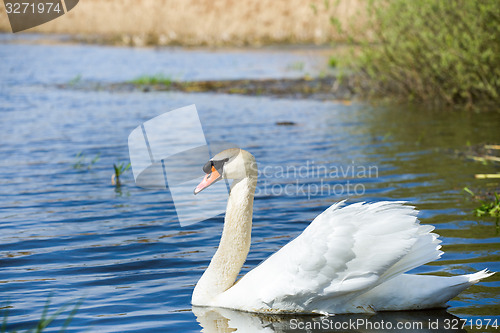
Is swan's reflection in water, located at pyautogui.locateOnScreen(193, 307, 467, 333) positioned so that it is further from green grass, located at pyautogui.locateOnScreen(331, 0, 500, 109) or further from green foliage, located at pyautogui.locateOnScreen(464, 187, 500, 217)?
green grass, located at pyautogui.locateOnScreen(331, 0, 500, 109)

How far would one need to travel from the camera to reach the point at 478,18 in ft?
48.6

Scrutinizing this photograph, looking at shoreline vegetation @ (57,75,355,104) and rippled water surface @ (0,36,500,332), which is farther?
shoreline vegetation @ (57,75,355,104)

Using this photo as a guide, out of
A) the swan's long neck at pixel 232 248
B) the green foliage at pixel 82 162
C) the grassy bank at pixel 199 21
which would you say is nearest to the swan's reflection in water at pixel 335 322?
the swan's long neck at pixel 232 248

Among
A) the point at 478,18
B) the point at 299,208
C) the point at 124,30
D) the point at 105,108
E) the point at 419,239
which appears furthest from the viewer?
the point at 124,30

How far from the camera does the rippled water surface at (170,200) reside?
5.87 m

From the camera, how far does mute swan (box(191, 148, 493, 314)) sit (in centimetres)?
521

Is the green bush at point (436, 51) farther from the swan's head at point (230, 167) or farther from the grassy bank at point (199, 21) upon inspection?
the grassy bank at point (199, 21)

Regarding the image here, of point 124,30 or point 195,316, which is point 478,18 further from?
point 124,30

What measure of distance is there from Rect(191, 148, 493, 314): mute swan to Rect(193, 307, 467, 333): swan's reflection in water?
0.06m

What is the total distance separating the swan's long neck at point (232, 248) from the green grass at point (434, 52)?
948 centimetres

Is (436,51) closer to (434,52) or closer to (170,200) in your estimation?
(434,52)

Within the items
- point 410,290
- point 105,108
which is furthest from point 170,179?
point 105,108

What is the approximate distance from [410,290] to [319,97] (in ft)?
52.5

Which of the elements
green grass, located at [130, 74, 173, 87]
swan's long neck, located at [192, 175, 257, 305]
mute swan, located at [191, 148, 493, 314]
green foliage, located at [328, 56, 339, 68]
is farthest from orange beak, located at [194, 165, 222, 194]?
green foliage, located at [328, 56, 339, 68]
